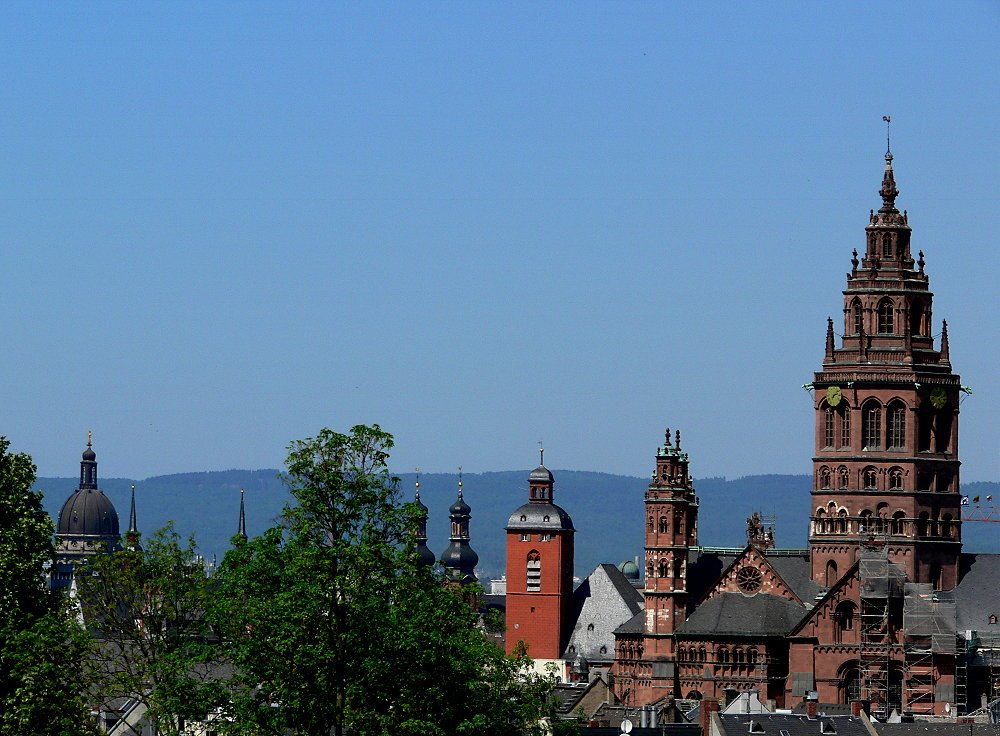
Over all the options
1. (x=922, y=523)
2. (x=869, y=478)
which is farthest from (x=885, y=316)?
(x=922, y=523)

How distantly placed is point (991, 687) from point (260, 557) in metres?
80.6

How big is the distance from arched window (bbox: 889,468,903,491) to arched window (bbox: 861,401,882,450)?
1715 mm

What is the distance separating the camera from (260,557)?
90.3m

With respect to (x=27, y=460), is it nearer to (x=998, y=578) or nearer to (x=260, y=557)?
(x=260, y=557)

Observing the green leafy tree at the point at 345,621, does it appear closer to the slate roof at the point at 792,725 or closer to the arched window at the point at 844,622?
the slate roof at the point at 792,725

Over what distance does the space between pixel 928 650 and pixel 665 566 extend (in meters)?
20.3

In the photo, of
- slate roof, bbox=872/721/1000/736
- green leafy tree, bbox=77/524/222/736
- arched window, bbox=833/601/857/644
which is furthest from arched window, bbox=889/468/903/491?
green leafy tree, bbox=77/524/222/736

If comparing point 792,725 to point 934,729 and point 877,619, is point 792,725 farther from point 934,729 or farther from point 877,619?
point 877,619

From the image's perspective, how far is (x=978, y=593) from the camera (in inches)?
6639

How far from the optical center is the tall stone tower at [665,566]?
175 meters

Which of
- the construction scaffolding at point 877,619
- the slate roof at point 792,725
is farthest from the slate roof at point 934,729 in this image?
the construction scaffolding at point 877,619

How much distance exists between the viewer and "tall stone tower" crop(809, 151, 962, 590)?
168000 millimetres

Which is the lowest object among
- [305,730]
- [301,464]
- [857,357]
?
[305,730]

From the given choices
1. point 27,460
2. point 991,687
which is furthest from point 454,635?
point 991,687
